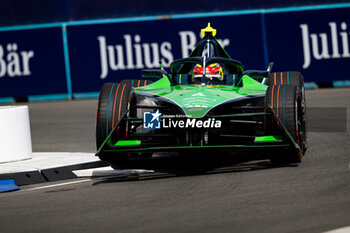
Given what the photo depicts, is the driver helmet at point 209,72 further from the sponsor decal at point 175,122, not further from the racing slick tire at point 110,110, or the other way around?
the sponsor decal at point 175,122

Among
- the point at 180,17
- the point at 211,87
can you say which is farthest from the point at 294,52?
the point at 211,87

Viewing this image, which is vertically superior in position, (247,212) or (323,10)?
(323,10)

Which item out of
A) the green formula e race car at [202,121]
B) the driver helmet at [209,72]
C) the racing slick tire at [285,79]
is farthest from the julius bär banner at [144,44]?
the green formula e race car at [202,121]

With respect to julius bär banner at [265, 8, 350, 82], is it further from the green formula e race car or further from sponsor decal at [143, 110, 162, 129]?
sponsor decal at [143, 110, 162, 129]

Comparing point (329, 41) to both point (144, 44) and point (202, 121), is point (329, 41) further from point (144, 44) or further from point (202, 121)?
point (202, 121)

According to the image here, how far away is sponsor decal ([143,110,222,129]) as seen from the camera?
7852 millimetres

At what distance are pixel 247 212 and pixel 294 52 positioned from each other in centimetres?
1218

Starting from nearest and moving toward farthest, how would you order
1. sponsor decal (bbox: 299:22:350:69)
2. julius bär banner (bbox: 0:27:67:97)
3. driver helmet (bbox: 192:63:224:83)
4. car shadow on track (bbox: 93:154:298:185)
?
car shadow on track (bbox: 93:154:298:185), driver helmet (bbox: 192:63:224:83), sponsor decal (bbox: 299:22:350:69), julius bär banner (bbox: 0:27:67:97)

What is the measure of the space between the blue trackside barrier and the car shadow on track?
881 cm

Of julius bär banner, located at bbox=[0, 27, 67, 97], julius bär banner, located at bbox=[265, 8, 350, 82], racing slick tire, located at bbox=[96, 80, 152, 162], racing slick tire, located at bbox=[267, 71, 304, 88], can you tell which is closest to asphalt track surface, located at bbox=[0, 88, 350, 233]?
racing slick tire, located at bbox=[96, 80, 152, 162]

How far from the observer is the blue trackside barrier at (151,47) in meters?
17.7

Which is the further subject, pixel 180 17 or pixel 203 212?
pixel 180 17

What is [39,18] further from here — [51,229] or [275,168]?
[51,229]

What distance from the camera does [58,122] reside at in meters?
14.5
